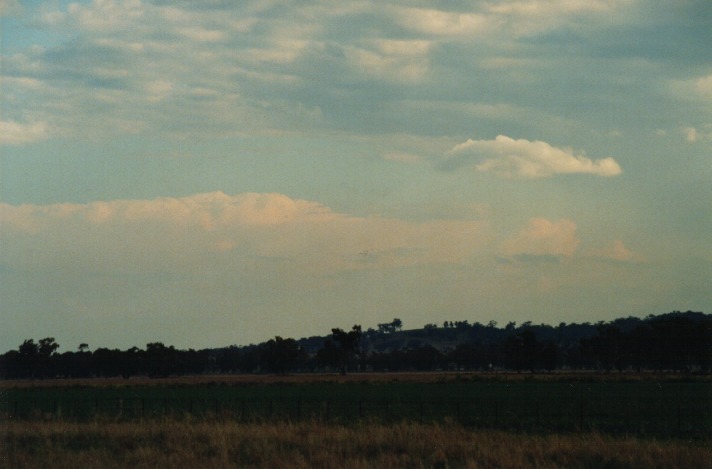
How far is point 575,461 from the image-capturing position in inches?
1075

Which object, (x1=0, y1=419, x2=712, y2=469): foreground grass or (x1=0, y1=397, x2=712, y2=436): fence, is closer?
(x1=0, y1=419, x2=712, y2=469): foreground grass

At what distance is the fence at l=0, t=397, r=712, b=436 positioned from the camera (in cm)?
4525

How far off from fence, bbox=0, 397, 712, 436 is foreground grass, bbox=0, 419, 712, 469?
35.0 feet

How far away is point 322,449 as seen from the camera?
29.5 meters

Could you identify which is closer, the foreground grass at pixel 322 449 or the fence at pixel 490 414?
the foreground grass at pixel 322 449

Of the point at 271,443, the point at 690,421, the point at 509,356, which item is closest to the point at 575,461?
the point at 271,443

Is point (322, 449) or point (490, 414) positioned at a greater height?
point (322, 449)

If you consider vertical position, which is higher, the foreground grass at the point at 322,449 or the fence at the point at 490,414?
the foreground grass at the point at 322,449

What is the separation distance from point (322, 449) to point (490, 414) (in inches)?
1082

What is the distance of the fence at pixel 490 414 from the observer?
45250 millimetres

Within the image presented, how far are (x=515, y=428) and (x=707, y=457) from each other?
56.0 ft

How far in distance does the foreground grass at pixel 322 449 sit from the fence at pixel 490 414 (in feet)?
35.0

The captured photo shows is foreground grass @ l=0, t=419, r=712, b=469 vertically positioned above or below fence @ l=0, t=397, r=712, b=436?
above

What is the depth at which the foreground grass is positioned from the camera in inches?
1049
